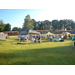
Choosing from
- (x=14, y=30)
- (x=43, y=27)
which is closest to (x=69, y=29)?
(x=43, y=27)

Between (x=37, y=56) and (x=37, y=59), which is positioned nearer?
(x=37, y=59)
